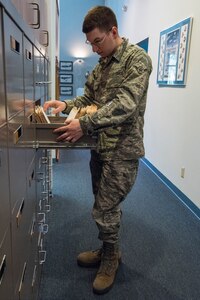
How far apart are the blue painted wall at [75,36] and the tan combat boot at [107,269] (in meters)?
6.18

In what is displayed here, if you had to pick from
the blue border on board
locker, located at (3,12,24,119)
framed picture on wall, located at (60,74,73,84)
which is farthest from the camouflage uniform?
framed picture on wall, located at (60,74,73,84)

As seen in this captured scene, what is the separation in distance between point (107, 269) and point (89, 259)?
0.18 meters

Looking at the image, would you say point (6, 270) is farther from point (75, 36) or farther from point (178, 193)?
point (75, 36)

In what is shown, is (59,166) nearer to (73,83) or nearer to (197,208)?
(197,208)

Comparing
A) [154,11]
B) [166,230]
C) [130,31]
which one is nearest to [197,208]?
[166,230]

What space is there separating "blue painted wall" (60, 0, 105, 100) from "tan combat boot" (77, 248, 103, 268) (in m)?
6.06

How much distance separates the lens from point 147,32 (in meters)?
4.14

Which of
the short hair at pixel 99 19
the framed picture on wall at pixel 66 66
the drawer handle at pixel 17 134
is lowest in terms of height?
the drawer handle at pixel 17 134

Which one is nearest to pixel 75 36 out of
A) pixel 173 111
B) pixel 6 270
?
pixel 173 111

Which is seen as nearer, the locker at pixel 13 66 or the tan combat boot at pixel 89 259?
the locker at pixel 13 66

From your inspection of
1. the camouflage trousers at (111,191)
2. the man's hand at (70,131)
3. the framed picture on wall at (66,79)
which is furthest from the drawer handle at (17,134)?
the framed picture on wall at (66,79)

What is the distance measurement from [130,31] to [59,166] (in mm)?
2916

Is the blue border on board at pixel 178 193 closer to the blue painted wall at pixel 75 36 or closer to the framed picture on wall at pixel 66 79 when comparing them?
the framed picture on wall at pixel 66 79

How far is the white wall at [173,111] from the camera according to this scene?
259cm
